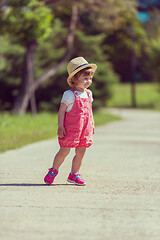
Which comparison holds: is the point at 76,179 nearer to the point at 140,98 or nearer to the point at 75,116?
the point at 75,116

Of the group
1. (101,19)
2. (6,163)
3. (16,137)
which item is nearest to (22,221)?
(6,163)

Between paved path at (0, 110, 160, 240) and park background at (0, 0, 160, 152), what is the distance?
148 inches

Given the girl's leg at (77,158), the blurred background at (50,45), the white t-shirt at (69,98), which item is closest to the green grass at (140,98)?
the blurred background at (50,45)

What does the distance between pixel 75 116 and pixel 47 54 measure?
21595 mm

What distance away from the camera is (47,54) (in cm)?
2805

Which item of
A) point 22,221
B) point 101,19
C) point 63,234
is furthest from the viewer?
point 101,19

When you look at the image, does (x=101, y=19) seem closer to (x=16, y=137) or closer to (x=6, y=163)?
(x=16, y=137)

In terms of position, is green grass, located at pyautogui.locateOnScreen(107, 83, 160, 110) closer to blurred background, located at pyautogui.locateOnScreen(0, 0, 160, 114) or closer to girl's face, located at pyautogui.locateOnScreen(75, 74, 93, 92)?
blurred background, located at pyautogui.locateOnScreen(0, 0, 160, 114)

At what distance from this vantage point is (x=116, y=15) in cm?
2447

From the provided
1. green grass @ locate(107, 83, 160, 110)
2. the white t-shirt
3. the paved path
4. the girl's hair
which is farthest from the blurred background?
the white t-shirt

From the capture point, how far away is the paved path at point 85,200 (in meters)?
4.52

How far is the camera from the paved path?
4523 mm

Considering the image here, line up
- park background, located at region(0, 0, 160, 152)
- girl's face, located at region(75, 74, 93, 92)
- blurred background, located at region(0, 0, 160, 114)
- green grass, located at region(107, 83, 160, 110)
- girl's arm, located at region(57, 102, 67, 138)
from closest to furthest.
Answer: girl's arm, located at region(57, 102, 67, 138) → girl's face, located at region(75, 74, 93, 92) → park background, located at region(0, 0, 160, 152) → blurred background, located at region(0, 0, 160, 114) → green grass, located at region(107, 83, 160, 110)

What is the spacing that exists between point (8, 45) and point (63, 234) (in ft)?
79.8
